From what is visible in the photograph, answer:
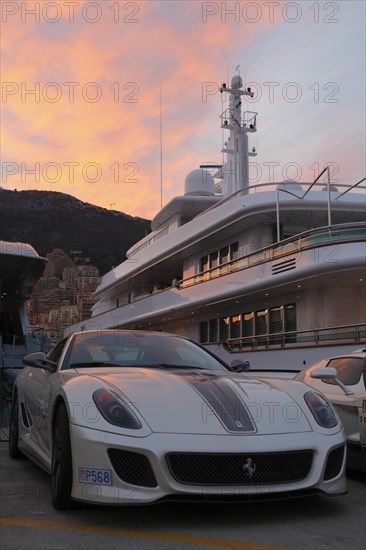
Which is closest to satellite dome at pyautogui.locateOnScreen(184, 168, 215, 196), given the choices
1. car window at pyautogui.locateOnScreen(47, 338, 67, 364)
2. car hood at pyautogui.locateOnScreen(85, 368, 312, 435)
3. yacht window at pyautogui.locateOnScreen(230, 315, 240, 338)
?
yacht window at pyautogui.locateOnScreen(230, 315, 240, 338)

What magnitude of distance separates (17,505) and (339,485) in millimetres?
2235

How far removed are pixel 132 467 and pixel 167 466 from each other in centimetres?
22

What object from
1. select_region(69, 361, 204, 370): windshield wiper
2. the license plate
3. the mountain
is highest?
the mountain

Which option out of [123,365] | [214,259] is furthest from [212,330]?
[123,365]

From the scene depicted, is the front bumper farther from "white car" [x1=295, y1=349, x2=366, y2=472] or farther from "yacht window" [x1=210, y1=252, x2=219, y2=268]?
"yacht window" [x1=210, y1=252, x2=219, y2=268]

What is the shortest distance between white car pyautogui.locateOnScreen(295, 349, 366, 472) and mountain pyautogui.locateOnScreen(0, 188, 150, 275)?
9049 cm

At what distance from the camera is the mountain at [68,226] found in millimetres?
106500

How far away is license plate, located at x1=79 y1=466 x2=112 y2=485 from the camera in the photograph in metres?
3.36

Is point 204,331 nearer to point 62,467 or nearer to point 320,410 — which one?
point 320,410

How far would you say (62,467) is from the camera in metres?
3.62

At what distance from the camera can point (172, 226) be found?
29.6 meters

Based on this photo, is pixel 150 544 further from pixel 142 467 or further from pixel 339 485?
pixel 339 485

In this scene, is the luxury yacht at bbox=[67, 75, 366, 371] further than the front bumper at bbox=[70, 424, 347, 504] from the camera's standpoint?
Yes

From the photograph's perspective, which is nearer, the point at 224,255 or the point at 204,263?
the point at 224,255
